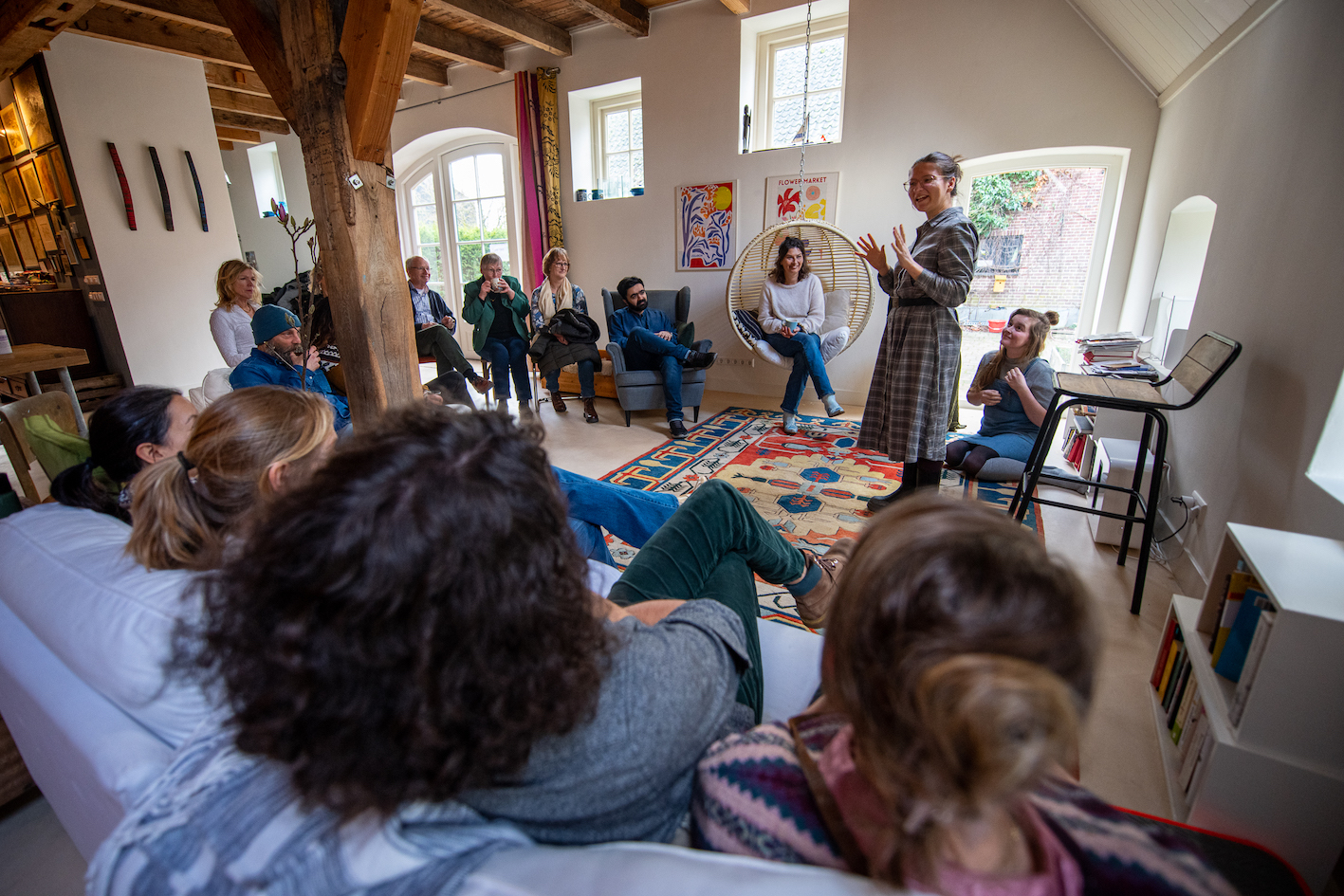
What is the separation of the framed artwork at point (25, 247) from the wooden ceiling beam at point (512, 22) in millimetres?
3844

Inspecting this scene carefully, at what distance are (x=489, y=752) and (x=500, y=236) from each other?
266 inches

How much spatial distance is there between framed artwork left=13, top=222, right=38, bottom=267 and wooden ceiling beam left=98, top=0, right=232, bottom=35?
87.9 inches

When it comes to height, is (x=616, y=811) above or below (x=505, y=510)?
below

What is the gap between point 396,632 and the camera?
0.46 metres

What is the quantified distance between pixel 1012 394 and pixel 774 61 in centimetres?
335

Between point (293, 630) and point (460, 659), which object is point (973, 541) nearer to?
point (460, 659)

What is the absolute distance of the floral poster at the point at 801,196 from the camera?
4.16 meters

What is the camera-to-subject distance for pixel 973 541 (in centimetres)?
44

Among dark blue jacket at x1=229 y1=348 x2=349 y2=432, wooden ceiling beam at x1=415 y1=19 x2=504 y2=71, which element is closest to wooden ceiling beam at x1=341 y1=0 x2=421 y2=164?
dark blue jacket at x1=229 y1=348 x2=349 y2=432

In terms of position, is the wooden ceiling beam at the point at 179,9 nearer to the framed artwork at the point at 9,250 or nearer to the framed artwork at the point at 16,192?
the framed artwork at the point at 16,192

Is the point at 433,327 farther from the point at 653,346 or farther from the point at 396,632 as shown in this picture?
the point at 396,632

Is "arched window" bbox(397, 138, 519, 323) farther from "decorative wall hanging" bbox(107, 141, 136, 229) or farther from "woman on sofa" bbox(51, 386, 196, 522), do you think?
"woman on sofa" bbox(51, 386, 196, 522)

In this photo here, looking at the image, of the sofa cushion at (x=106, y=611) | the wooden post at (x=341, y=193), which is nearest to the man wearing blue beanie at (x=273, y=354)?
the wooden post at (x=341, y=193)

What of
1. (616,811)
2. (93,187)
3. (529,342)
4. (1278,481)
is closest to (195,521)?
(616,811)
